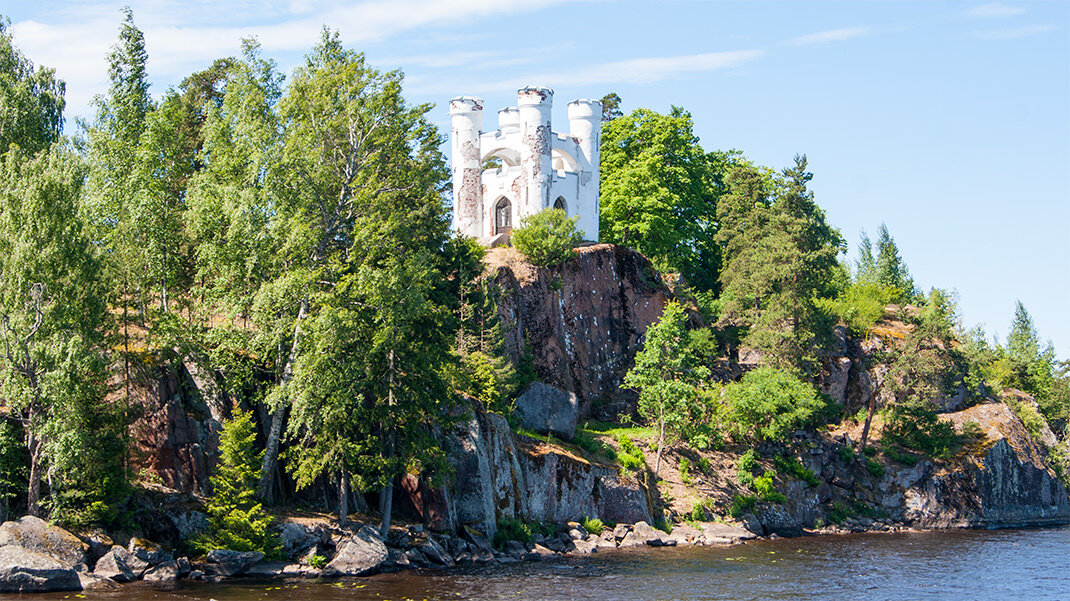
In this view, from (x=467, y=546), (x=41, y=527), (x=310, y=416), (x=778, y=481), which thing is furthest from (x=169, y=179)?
(x=778, y=481)

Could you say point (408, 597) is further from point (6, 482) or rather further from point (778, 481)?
point (778, 481)

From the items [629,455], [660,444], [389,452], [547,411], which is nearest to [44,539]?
[389,452]

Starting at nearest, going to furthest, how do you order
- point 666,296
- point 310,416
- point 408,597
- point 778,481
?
point 408,597, point 310,416, point 778,481, point 666,296

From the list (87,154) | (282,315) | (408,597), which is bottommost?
(408,597)

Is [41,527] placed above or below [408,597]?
above

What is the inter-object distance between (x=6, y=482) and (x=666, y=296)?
42162mm

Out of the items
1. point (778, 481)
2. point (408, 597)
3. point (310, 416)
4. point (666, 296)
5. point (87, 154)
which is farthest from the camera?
point (666, 296)

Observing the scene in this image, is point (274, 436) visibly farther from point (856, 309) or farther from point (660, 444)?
point (856, 309)

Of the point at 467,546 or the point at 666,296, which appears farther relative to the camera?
the point at 666,296

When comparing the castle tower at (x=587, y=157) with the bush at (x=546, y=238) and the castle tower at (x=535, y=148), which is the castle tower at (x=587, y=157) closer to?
the castle tower at (x=535, y=148)

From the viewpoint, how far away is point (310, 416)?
39.8 meters

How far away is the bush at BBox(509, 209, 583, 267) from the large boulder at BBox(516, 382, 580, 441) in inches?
379

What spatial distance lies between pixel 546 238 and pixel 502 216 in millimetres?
6618

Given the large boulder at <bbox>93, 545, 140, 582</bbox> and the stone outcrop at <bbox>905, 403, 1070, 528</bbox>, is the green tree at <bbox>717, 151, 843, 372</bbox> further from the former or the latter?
the large boulder at <bbox>93, 545, 140, 582</bbox>
